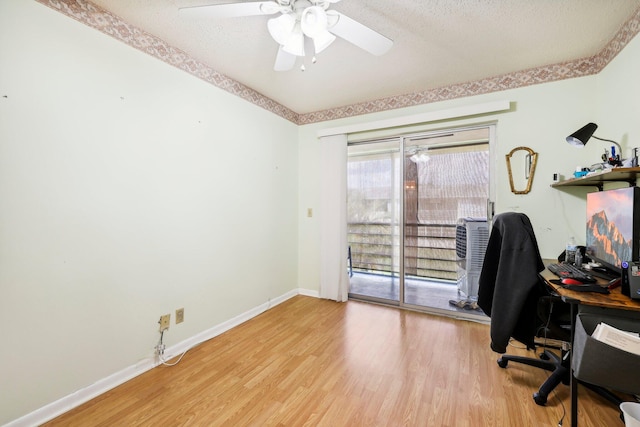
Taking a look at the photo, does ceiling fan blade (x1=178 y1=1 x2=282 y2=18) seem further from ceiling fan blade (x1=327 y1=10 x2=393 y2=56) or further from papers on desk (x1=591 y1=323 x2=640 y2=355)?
papers on desk (x1=591 y1=323 x2=640 y2=355)

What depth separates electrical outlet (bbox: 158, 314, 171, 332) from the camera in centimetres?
208

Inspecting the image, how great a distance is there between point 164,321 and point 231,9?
2165mm

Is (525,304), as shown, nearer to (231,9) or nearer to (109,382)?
(231,9)

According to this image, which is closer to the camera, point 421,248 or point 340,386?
point 340,386

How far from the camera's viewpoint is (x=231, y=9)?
55.4 inches

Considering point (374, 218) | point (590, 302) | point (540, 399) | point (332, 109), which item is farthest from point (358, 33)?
point (374, 218)

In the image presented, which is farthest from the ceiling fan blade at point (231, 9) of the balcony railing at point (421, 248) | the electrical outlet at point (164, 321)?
the balcony railing at point (421, 248)

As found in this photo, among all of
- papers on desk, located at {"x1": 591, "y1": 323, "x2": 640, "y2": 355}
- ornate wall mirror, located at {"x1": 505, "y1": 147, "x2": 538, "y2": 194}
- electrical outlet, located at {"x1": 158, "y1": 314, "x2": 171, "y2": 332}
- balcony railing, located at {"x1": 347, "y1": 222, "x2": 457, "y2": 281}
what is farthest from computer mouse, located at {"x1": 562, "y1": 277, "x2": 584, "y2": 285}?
electrical outlet, located at {"x1": 158, "y1": 314, "x2": 171, "y2": 332}

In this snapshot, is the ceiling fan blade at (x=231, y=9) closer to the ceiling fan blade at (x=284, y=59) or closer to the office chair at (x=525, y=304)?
the ceiling fan blade at (x=284, y=59)

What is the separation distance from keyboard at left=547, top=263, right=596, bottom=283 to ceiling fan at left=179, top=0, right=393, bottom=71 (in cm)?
177

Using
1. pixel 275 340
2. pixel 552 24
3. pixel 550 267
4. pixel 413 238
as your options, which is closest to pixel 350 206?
pixel 413 238

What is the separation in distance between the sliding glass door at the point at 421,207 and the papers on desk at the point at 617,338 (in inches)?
68.8

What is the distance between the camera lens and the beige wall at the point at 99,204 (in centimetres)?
143

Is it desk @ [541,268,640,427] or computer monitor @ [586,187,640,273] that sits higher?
computer monitor @ [586,187,640,273]
